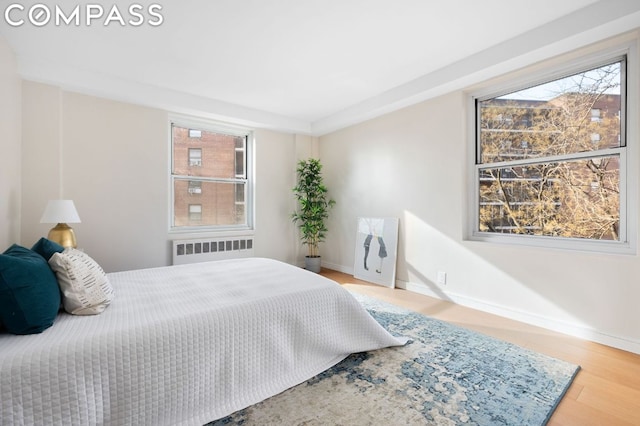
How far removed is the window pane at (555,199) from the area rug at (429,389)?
1.22 meters

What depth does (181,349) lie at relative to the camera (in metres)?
1.48

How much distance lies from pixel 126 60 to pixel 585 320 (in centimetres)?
476

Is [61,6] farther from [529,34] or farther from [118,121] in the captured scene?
[529,34]

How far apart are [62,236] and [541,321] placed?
14.8 feet

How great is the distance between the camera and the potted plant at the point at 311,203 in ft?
15.9

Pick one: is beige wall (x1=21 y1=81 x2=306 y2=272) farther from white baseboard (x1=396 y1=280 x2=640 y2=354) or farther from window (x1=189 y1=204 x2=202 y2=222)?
white baseboard (x1=396 y1=280 x2=640 y2=354)

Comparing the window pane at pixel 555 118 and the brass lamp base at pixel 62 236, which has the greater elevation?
the window pane at pixel 555 118

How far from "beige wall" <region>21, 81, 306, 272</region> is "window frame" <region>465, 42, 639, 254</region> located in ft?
12.3

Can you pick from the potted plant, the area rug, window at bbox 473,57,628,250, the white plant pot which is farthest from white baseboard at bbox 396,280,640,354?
the potted plant

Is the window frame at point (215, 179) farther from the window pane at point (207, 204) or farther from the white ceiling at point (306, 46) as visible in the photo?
the white ceiling at point (306, 46)

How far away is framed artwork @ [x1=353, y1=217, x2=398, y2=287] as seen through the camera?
13.2ft

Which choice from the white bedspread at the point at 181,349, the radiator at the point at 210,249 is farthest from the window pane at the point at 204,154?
the white bedspread at the point at 181,349

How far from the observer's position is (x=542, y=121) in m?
2.87

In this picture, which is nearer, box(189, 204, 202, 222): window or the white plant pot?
box(189, 204, 202, 222): window
